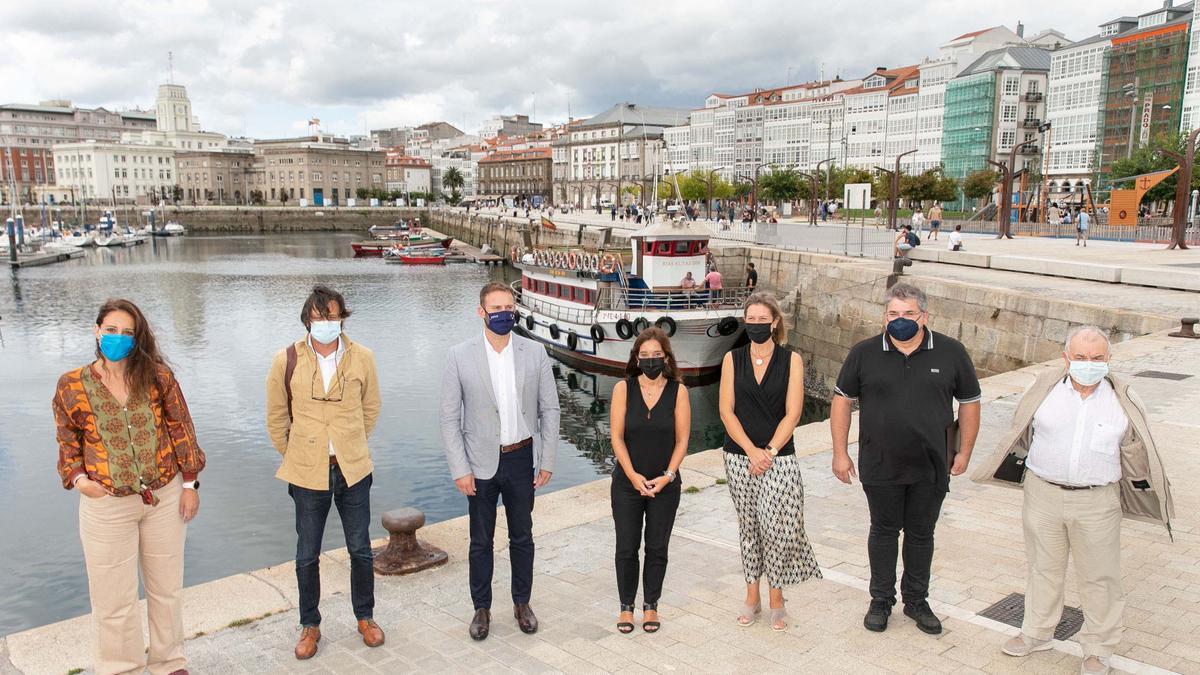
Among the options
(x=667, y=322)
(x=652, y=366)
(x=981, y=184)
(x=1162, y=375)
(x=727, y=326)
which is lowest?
(x=727, y=326)

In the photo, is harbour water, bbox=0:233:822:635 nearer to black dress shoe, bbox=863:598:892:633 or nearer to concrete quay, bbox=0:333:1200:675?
concrete quay, bbox=0:333:1200:675

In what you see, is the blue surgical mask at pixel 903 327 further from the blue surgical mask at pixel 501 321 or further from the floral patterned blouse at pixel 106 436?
the floral patterned blouse at pixel 106 436

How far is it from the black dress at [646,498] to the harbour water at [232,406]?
11.8 ft

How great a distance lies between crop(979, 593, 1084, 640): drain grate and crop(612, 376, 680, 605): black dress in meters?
2.04

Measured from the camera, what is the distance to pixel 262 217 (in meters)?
129

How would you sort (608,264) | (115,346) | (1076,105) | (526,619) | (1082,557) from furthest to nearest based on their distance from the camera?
1. (1076,105)
2. (608,264)
3. (526,619)
4. (1082,557)
5. (115,346)

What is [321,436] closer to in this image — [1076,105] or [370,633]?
[370,633]

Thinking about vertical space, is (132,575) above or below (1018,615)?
above

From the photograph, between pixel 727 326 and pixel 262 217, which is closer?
pixel 727 326

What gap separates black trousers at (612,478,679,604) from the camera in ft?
16.5

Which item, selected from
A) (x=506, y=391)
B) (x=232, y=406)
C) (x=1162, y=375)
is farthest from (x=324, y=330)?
(x=232, y=406)

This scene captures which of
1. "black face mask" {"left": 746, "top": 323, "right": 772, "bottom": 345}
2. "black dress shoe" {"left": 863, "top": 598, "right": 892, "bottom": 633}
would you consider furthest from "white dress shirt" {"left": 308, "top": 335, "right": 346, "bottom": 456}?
"black dress shoe" {"left": 863, "top": 598, "right": 892, "bottom": 633}

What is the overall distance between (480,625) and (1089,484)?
3.45 metres

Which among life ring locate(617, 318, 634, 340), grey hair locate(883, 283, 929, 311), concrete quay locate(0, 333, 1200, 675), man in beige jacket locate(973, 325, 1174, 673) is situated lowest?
life ring locate(617, 318, 634, 340)
